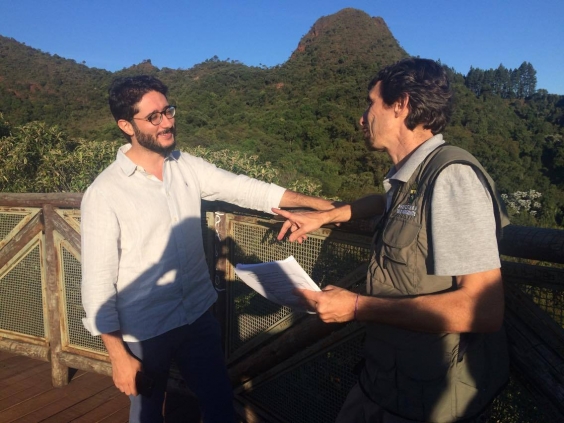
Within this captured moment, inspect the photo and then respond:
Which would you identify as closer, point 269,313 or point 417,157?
point 417,157

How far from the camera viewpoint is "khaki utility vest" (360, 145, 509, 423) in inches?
51.1

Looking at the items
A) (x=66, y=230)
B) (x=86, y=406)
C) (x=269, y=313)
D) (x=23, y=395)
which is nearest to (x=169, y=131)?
(x=269, y=313)

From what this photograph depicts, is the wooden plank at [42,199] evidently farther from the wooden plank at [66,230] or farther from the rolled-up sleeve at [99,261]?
the rolled-up sleeve at [99,261]

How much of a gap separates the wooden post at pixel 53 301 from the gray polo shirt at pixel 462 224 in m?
2.70

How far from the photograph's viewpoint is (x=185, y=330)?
207 cm

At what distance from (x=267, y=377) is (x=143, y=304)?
87cm

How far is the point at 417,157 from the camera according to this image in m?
1.43

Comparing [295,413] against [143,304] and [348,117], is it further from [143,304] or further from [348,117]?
[348,117]

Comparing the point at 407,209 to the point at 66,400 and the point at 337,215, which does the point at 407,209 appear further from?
the point at 66,400

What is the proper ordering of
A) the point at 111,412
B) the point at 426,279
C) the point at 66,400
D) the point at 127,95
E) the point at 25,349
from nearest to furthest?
the point at 426,279, the point at 127,95, the point at 111,412, the point at 66,400, the point at 25,349

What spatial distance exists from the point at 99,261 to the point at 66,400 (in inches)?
67.9

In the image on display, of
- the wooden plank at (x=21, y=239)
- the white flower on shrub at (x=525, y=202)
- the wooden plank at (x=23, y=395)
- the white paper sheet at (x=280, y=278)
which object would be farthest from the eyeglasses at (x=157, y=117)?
the white flower on shrub at (x=525, y=202)

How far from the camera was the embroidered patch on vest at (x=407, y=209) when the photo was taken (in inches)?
51.7

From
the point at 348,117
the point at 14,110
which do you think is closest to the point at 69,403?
the point at 14,110
